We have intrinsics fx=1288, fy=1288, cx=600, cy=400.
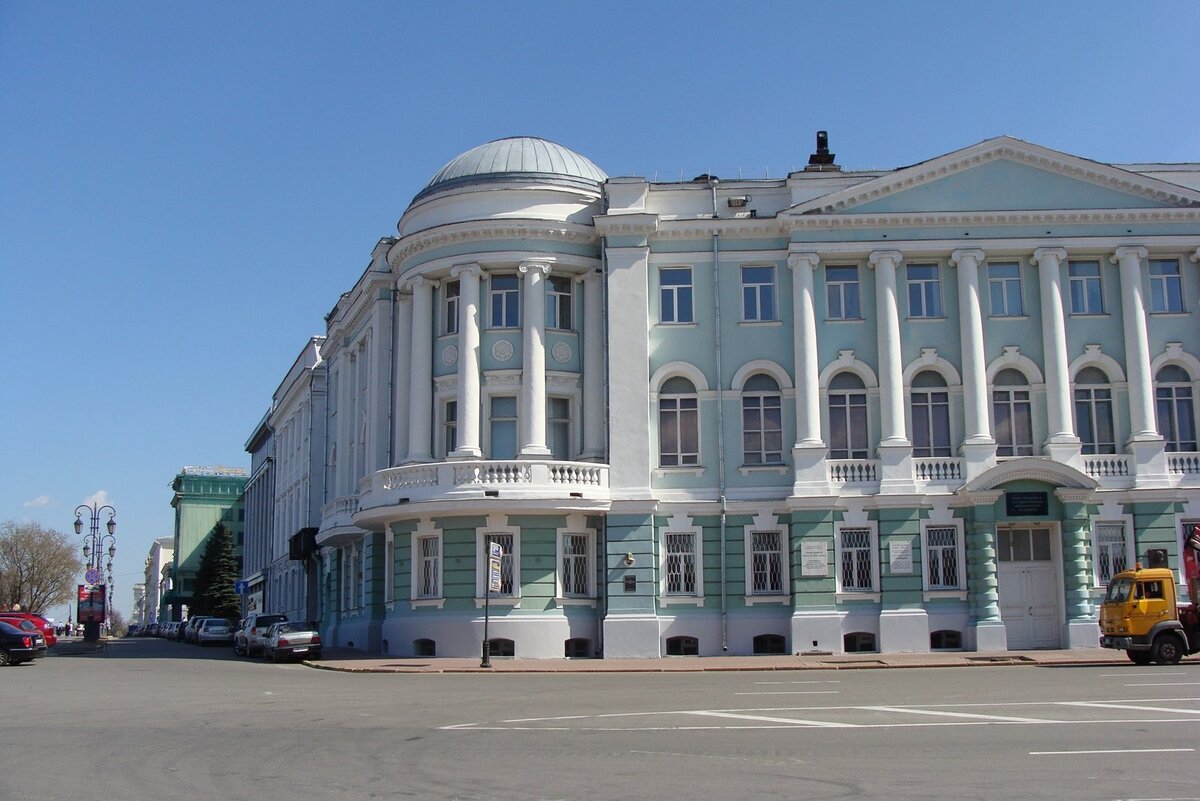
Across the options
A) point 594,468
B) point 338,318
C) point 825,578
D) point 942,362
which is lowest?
point 825,578

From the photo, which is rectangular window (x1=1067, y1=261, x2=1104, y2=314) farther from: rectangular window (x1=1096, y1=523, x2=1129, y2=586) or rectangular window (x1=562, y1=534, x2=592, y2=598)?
rectangular window (x1=562, y1=534, x2=592, y2=598)

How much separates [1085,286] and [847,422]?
25.7 feet

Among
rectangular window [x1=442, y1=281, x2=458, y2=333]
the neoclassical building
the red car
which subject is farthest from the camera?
the red car

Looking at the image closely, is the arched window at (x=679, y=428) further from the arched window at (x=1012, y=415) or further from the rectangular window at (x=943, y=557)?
the arched window at (x=1012, y=415)

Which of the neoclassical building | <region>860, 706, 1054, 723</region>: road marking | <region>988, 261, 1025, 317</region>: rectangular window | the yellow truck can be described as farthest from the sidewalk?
<region>860, 706, 1054, 723</region>: road marking

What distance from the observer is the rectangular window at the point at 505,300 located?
3731 cm

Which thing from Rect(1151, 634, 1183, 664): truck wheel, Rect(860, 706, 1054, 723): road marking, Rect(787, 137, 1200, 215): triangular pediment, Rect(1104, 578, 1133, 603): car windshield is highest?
Rect(787, 137, 1200, 215): triangular pediment

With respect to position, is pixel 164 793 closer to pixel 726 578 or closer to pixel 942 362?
pixel 726 578

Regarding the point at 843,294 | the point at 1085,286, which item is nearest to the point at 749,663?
the point at 843,294

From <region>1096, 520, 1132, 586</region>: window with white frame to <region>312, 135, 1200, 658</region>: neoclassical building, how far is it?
0.28 feet

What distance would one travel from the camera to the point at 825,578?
115ft

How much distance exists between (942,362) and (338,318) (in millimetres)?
24384

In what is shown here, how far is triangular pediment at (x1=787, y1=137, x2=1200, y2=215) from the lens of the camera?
3612 centimetres

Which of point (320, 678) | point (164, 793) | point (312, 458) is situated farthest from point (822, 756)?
point (312, 458)
